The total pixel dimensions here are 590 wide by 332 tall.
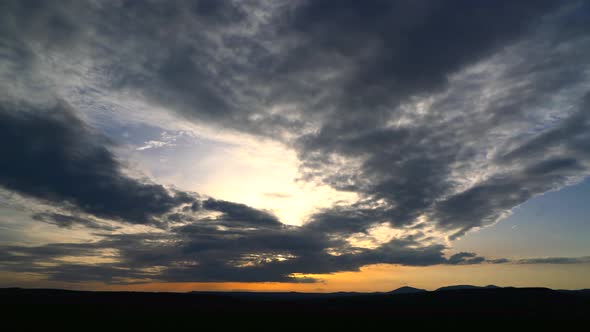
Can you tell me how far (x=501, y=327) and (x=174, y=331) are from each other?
7596cm

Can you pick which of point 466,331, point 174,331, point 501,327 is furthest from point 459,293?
point 174,331

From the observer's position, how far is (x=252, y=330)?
66812 millimetres

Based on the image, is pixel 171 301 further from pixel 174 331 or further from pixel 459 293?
pixel 459 293

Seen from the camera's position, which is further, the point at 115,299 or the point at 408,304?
the point at 408,304

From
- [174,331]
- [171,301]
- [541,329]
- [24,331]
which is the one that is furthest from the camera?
[171,301]

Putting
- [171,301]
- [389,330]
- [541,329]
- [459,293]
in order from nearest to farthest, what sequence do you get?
[389,330], [541,329], [171,301], [459,293]

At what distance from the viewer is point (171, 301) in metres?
139

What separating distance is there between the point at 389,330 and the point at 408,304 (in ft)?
284

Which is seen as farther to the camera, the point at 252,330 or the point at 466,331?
the point at 466,331

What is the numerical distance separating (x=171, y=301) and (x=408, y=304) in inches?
3989

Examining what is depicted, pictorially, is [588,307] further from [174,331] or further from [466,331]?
[174,331]

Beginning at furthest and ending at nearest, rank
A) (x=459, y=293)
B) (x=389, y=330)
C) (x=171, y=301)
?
(x=459, y=293)
(x=171, y=301)
(x=389, y=330)

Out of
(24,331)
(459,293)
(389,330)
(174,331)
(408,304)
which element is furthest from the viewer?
(459,293)

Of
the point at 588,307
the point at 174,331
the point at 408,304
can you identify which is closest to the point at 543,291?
the point at 588,307
